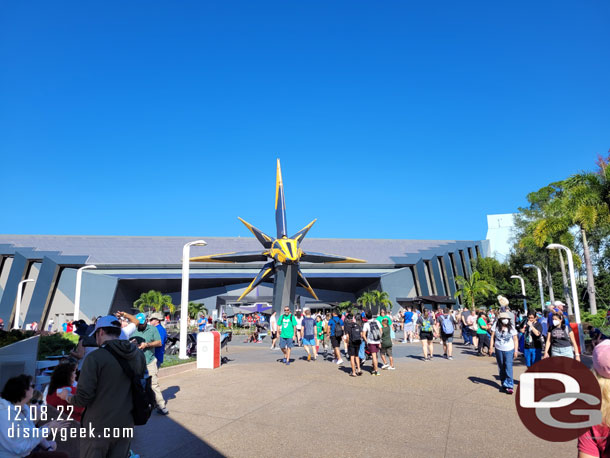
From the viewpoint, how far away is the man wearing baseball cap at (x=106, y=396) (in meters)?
2.85

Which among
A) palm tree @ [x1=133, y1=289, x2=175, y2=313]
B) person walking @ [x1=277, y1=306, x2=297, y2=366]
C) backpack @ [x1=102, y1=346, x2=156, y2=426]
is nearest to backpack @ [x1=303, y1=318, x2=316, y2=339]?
person walking @ [x1=277, y1=306, x2=297, y2=366]

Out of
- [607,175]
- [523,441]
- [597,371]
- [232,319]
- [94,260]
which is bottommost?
[523,441]

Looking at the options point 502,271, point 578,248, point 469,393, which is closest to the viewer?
point 469,393

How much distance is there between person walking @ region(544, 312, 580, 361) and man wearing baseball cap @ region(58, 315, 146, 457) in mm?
6591

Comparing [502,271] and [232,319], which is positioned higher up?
[502,271]

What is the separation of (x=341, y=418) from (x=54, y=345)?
8.29 metres

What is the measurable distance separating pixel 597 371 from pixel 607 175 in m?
18.8

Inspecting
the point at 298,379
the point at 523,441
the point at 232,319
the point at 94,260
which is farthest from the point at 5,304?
the point at 523,441

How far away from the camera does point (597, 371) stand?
2.11 metres

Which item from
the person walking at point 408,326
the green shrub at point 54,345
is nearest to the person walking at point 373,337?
the green shrub at point 54,345

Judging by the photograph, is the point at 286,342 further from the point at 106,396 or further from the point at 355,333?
the point at 106,396

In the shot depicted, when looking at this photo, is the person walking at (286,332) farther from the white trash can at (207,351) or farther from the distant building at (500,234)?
the distant building at (500,234)

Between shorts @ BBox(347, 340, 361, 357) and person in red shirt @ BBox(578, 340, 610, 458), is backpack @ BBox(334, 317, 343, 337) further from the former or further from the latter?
person in red shirt @ BBox(578, 340, 610, 458)

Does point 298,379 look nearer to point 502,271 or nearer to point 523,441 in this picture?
point 523,441
